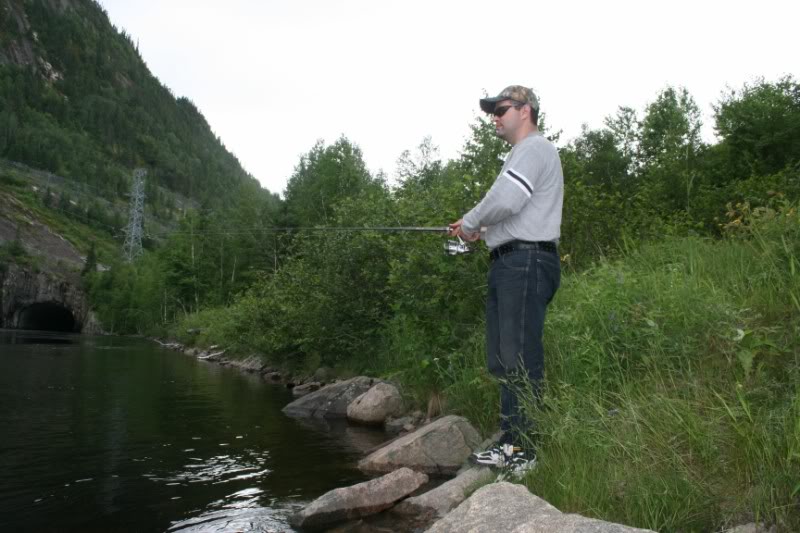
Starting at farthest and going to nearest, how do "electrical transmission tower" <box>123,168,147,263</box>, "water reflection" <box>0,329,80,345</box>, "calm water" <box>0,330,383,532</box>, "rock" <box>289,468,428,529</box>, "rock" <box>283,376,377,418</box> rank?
1. "electrical transmission tower" <box>123,168,147,263</box>
2. "water reflection" <box>0,329,80,345</box>
3. "rock" <box>283,376,377,418</box>
4. "calm water" <box>0,330,383,532</box>
5. "rock" <box>289,468,428,529</box>

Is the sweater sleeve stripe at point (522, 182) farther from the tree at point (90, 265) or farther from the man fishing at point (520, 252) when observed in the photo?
the tree at point (90, 265)

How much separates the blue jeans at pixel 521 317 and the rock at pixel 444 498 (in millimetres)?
793

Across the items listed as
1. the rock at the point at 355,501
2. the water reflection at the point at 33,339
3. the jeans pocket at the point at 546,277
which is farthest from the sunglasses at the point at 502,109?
the water reflection at the point at 33,339

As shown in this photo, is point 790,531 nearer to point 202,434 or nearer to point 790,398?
point 790,398

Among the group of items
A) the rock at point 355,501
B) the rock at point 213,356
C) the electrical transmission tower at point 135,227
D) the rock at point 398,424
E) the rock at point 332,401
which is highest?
the electrical transmission tower at point 135,227

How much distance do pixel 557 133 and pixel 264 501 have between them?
20.1 m

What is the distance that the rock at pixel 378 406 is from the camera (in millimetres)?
11047

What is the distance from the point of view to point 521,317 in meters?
4.49

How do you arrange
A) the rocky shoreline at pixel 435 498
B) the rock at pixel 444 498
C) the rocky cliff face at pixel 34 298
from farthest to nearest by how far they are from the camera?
the rocky cliff face at pixel 34 298, the rock at pixel 444 498, the rocky shoreline at pixel 435 498

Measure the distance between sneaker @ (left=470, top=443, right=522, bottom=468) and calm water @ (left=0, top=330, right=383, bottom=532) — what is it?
5.95 feet

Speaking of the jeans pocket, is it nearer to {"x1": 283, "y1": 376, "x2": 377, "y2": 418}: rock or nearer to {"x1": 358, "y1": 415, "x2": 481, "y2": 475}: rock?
{"x1": 358, "y1": 415, "x2": 481, "y2": 475}: rock

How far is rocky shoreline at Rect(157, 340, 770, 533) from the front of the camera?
3.40m

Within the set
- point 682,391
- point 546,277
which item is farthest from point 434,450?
point 682,391

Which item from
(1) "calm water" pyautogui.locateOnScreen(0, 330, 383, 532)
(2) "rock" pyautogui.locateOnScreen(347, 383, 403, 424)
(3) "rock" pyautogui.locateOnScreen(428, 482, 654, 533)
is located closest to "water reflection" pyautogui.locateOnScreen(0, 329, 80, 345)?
(1) "calm water" pyautogui.locateOnScreen(0, 330, 383, 532)
